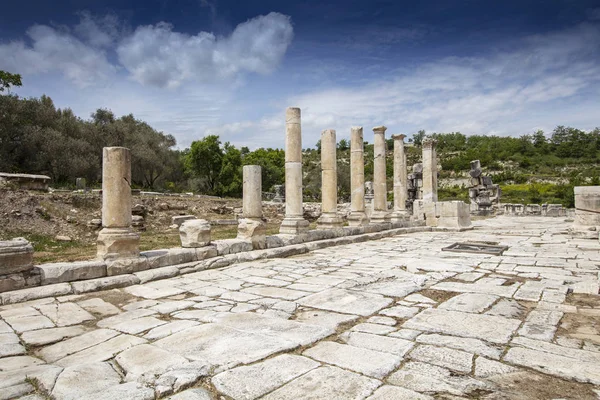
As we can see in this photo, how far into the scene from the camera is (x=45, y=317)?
4977 mm

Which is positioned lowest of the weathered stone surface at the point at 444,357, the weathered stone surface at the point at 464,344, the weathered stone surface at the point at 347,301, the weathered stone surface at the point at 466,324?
the weathered stone surface at the point at 347,301

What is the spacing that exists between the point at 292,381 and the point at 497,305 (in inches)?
130

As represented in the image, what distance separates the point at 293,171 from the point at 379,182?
607 centimetres

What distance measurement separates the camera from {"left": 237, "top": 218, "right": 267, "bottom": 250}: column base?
996 centimetres

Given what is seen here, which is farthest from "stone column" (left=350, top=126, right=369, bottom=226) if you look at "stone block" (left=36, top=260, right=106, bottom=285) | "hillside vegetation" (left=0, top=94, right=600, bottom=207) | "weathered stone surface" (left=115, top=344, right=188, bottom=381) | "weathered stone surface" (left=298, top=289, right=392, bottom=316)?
"hillside vegetation" (left=0, top=94, right=600, bottom=207)

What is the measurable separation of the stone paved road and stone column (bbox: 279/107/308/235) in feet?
15.6

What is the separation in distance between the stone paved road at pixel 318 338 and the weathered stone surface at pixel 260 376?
0.05ft

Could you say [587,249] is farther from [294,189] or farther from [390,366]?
[390,366]

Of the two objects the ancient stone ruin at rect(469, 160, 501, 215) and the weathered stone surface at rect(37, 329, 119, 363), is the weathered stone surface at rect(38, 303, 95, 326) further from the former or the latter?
the ancient stone ruin at rect(469, 160, 501, 215)

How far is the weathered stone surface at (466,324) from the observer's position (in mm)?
3963

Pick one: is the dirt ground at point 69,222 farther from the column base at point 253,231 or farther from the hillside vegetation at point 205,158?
the hillside vegetation at point 205,158

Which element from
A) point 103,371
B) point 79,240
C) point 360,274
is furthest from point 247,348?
point 79,240

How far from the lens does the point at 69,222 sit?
16.2 metres

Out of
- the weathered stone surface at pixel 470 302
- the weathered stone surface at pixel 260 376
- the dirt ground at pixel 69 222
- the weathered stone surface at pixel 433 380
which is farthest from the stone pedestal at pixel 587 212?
the weathered stone surface at pixel 260 376
